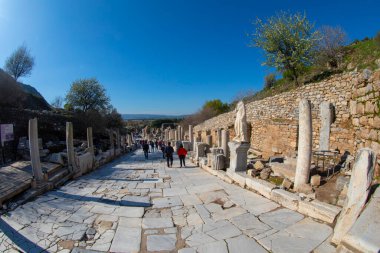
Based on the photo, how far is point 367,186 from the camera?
132 inches

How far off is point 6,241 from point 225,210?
4.15 m

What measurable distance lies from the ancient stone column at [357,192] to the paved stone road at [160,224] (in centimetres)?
34

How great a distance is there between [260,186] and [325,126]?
253 inches

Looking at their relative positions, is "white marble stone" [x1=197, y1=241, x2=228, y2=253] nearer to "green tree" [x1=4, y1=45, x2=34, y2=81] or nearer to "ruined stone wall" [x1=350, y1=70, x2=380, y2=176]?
"ruined stone wall" [x1=350, y1=70, x2=380, y2=176]

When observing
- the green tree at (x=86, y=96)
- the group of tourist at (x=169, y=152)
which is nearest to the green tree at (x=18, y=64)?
the green tree at (x=86, y=96)

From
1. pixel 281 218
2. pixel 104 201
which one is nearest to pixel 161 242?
pixel 281 218

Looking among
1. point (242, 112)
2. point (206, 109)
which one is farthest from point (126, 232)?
point (206, 109)

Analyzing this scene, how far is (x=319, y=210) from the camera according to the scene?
4.16 m

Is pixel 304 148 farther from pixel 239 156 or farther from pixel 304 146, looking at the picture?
pixel 239 156

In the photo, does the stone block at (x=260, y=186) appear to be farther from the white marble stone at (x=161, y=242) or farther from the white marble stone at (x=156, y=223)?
the white marble stone at (x=161, y=242)

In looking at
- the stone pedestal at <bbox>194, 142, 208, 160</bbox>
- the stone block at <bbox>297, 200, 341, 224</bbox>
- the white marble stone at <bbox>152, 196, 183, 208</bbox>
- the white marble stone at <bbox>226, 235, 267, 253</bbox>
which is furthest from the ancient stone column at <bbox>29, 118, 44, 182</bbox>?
the stone pedestal at <bbox>194, 142, 208, 160</bbox>

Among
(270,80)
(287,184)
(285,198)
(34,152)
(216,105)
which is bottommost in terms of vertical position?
(285,198)

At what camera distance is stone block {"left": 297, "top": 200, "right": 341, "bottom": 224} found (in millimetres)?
3979

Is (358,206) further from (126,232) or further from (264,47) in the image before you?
(264,47)
